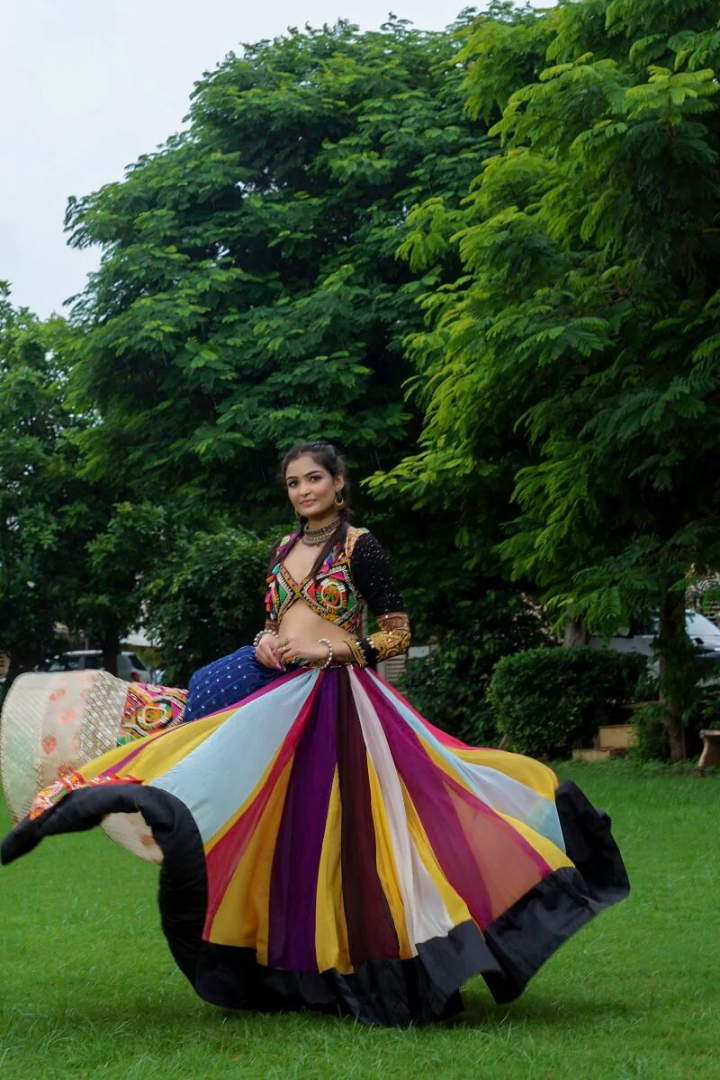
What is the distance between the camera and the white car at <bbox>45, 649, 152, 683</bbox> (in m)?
35.6

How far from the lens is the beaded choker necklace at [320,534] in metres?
5.88

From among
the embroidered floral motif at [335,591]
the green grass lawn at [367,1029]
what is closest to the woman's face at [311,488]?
the embroidered floral motif at [335,591]

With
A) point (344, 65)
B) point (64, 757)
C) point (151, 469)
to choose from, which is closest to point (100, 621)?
point (151, 469)

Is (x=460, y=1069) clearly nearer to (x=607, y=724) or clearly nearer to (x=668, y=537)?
(x=668, y=537)

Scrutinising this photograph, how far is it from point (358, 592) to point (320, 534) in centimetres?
28

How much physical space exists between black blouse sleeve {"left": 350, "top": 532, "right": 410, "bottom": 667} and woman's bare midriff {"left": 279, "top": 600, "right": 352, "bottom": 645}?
0.09 m

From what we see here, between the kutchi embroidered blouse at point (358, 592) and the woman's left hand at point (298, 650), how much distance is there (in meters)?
0.16

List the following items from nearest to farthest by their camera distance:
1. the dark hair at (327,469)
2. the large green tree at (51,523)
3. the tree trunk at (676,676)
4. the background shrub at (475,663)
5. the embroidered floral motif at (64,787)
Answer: the embroidered floral motif at (64,787) → the dark hair at (327,469) → the tree trunk at (676,676) → the background shrub at (475,663) → the large green tree at (51,523)

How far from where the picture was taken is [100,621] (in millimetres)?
32938

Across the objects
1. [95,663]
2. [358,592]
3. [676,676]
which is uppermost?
[358,592]

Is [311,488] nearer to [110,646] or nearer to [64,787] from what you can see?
[64,787]

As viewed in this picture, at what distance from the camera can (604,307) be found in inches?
543

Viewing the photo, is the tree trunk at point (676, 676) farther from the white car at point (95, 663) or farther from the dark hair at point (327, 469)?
the white car at point (95, 663)

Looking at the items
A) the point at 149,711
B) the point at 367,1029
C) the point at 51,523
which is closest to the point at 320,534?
the point at 149,711
